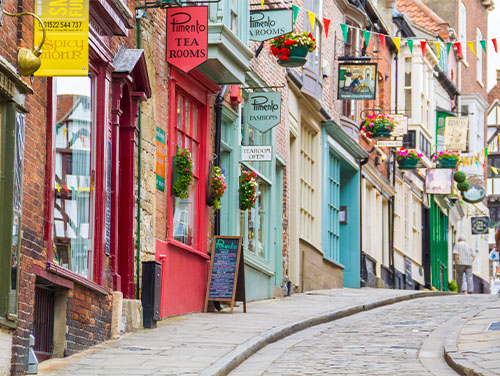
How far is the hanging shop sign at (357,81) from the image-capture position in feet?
90.1

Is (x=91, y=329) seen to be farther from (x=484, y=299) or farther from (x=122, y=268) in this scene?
(x=484, y=299)

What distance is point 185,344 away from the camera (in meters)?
13.8

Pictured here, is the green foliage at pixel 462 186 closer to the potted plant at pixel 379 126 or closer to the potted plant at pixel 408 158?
the potted plant at pixel 408 158

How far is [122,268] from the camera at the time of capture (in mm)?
14961

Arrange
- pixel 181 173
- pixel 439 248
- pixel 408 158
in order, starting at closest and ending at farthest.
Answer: pixel 181 173, pixel 408 158, pixel 439 248

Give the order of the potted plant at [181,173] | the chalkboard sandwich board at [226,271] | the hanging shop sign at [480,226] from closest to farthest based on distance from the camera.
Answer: the potted plant at [181,173], the chalkboard sandwich board at [226,271], the hanging shop sign at [480,226]

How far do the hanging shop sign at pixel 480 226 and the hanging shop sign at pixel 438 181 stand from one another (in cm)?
1043

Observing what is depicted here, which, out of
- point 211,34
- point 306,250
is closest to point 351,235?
point 306,250

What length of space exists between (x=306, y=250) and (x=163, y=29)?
31.3 ft

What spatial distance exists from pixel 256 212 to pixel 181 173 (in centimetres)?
476

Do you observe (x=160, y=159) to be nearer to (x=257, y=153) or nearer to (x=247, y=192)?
(x=257, y=153)

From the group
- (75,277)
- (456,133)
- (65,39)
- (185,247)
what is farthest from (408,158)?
(65,39)

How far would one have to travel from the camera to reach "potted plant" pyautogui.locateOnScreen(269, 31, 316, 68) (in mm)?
20531

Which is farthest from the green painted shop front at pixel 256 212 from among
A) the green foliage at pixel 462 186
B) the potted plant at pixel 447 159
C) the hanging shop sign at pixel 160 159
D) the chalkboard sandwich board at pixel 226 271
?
the green foliage at pixel 462 186
